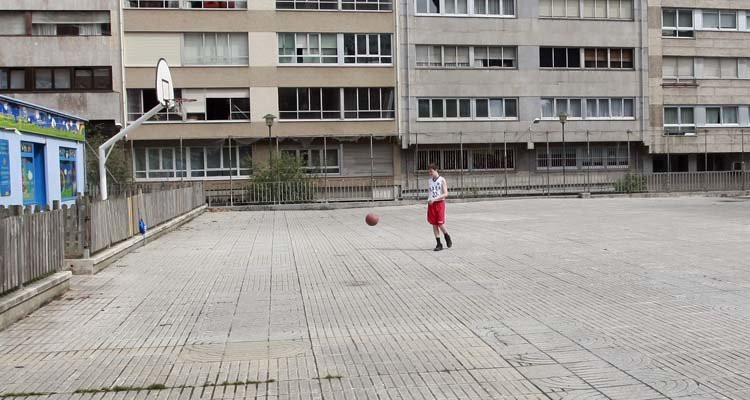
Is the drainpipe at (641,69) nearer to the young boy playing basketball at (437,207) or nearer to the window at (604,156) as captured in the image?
the window at (604,156)

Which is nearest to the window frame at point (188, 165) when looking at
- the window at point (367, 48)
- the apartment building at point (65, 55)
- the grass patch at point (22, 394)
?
the apartment building at point (65, 55)

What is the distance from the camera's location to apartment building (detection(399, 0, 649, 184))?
39.3m

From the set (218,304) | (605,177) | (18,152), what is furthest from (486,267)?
(605,177)

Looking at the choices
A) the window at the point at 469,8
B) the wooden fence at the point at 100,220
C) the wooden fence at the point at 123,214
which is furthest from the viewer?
the window at the point at 469,8

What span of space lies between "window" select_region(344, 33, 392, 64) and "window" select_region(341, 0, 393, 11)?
1.47m

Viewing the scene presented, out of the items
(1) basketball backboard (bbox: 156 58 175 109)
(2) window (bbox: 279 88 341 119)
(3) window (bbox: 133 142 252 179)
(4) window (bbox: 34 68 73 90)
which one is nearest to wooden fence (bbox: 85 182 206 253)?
(1) basketball backboard (bbox: 156 58 175 109)

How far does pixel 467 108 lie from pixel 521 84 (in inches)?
137

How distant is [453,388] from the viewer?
5.07 metres

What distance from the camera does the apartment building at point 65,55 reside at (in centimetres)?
3606

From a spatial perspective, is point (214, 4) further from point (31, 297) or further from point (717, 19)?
point (31, 297)

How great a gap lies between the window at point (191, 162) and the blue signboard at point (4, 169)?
66.7 ft

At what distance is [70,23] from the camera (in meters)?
36.6

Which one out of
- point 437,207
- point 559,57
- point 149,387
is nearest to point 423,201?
point 559,57

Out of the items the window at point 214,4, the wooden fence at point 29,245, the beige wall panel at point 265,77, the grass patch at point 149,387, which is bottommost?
the grass patch at point 149,387
